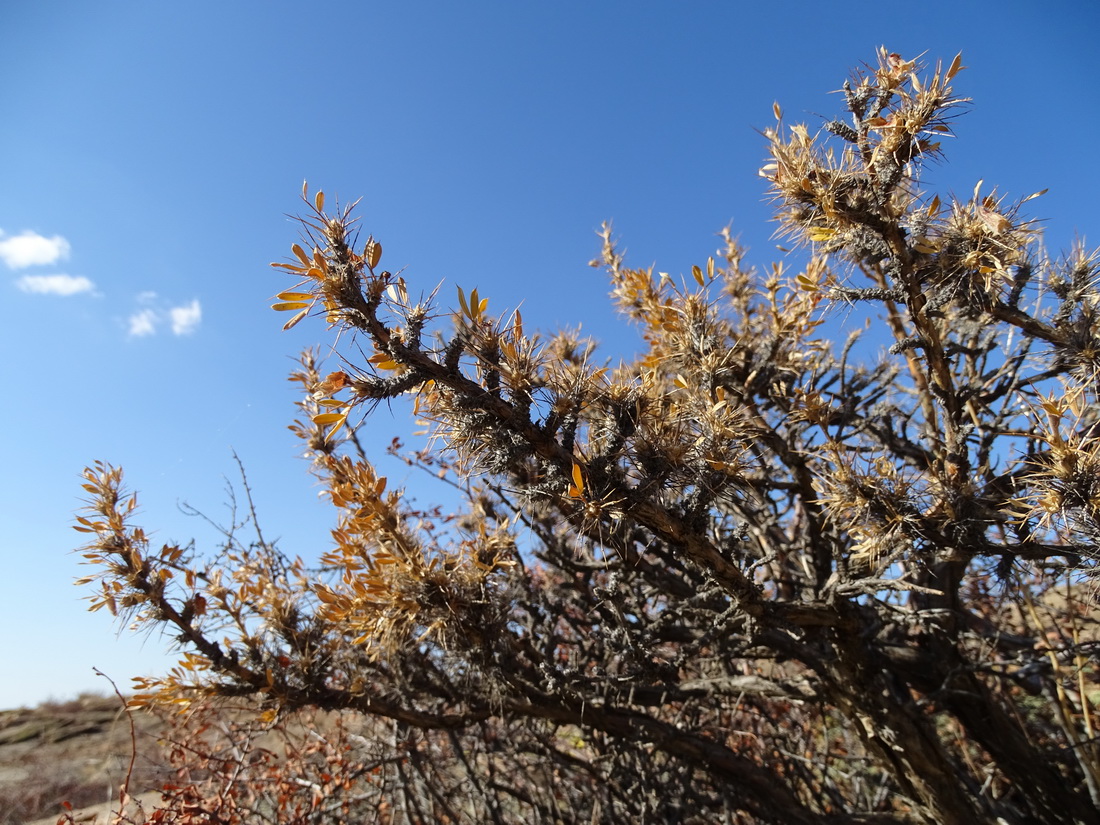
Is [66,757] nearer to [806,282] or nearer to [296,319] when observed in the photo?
[296,319]

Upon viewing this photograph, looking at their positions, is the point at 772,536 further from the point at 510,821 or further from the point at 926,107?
the point at 510,821

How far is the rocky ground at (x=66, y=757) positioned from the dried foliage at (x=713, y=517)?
3.96 m

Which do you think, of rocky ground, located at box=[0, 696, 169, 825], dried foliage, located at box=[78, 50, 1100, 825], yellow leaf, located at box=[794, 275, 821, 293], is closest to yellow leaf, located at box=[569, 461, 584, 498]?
dried foliage, located at box=[78, 50, 1100, 825]

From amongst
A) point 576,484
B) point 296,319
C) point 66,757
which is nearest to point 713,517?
point 576,484

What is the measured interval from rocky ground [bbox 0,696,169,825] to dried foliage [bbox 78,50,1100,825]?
3964mm

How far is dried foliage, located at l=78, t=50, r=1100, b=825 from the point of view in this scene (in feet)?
6.33

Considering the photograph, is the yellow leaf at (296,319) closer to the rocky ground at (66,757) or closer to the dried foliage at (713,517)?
the dried foliage at (713,517)

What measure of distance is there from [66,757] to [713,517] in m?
12.2

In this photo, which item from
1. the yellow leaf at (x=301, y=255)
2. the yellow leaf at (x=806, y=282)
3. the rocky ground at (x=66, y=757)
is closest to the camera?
the yellow leaf at (x=301, y=255)

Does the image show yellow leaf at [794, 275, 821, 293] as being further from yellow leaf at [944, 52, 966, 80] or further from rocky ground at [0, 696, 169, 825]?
rocky ground at [0, 696, 169, 825]

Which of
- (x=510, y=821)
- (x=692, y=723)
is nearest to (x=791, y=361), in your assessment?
(x=692, y=723)

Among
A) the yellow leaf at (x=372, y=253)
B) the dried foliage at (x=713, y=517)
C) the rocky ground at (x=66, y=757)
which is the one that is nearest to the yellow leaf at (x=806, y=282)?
the dried foliage at (x=713, y=517)

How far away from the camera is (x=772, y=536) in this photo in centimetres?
400

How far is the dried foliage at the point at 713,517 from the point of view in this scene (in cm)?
193
